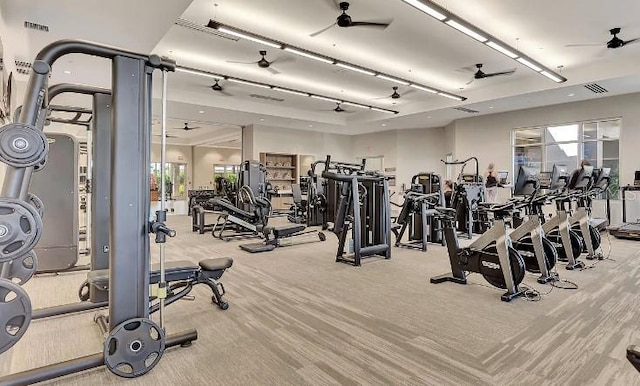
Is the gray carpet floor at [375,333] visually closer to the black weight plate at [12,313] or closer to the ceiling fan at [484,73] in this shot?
the black weight plate at [12,313]

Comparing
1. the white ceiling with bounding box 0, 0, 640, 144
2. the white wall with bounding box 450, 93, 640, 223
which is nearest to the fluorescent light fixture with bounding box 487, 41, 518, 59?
the white ceiling with bounding box 0, 0, 640, 144

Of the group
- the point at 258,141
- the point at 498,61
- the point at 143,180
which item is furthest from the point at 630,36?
the point at 258,141

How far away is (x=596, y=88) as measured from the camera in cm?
830

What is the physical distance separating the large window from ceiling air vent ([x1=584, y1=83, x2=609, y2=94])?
1091 millimetres

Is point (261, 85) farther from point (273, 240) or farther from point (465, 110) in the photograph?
point (465, 110)

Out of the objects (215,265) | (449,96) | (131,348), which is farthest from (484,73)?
(131,348)

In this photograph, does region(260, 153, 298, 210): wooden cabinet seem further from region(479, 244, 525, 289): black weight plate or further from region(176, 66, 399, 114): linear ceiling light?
region(479, 244, 525, 289): black weight plate

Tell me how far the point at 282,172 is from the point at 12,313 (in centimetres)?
1283

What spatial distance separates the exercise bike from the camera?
3510 mm


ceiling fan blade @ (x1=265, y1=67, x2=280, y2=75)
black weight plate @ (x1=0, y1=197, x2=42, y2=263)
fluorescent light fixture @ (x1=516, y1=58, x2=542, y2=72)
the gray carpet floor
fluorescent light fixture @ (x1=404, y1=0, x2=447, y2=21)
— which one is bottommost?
the gray carpet floor

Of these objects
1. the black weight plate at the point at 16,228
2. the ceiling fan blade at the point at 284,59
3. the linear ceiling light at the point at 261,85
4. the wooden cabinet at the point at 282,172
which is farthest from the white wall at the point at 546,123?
the black weight plate at the point at 16,228

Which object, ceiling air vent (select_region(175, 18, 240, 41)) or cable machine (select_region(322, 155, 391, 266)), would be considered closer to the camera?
cable machine (select_region(322, 155, 391, 266))

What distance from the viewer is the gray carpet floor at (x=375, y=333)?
2148 mm

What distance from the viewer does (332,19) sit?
5762 millimetres
